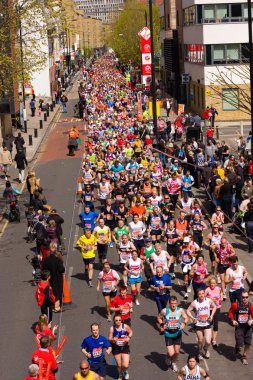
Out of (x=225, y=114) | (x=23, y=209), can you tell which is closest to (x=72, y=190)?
(x=23, y=209)

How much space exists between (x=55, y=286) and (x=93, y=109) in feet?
137

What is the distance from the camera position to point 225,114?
51.6 meters

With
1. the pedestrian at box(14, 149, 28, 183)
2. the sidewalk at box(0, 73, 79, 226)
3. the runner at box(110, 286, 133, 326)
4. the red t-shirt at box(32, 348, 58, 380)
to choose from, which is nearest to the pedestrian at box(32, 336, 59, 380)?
the red t-shirt at box(32, 348, 58, 380)

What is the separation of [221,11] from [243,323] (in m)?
40.6

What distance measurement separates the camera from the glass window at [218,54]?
51156mm

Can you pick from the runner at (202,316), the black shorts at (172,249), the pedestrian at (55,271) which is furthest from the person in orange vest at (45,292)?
the black shorts at (172,249)

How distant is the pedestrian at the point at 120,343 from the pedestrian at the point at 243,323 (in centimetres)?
199

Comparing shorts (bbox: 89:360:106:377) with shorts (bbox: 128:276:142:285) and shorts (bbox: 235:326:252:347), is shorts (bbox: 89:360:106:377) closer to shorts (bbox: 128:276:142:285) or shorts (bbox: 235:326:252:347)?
shorts (bbox: 235:326:252:347)

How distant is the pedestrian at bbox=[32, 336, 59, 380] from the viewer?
450 inches

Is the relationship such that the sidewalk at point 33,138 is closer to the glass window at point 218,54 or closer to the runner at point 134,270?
the runner at point 134,270

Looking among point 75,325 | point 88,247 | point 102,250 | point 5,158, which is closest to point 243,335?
point 75,325

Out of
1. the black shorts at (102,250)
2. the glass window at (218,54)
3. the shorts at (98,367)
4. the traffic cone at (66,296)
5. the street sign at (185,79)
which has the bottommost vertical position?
the traffic cone at (66,296)

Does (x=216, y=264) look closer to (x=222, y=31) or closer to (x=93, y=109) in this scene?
(x=222, y=31)

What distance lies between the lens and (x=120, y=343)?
1251 centimetres
